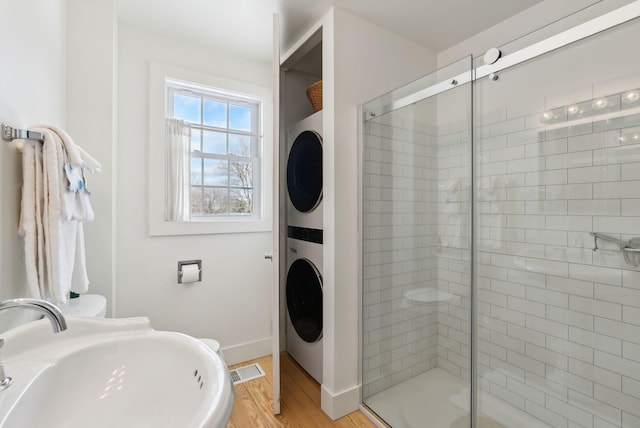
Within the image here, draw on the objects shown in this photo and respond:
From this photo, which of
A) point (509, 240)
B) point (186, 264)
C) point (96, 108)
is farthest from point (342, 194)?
point (96, 108)

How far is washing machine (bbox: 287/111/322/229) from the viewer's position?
78.8 inches

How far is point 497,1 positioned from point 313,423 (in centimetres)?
268

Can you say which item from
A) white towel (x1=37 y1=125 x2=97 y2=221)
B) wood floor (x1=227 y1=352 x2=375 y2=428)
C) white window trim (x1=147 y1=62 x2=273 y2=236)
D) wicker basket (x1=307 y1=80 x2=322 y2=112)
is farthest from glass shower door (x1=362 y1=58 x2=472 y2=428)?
white towel (x1=37 y1=125 x2=97 y2=221)

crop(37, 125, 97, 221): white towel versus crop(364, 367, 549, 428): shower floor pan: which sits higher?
crop(37, 125, 97, 221): white towel

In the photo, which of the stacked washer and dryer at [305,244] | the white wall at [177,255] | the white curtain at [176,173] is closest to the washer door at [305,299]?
the stacked washer and dryer at [305,244]

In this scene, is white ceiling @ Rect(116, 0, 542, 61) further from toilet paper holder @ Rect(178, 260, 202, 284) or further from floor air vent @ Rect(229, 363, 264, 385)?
floor air vent @ Rect(229, 363, 264, 385)

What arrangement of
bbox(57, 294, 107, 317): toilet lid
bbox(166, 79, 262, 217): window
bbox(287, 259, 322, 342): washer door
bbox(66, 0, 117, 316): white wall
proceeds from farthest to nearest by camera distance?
bbox(166, 79, 262, 217): window, bbox(287, 259, 322, 342): washer door, bbox(66, 0, 117, 316): white wall, bbox(57, 294, 107, 317): toilet lid

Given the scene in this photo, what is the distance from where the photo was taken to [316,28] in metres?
1.91

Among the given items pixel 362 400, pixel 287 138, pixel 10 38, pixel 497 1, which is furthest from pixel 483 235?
Answer: pixel 10 38

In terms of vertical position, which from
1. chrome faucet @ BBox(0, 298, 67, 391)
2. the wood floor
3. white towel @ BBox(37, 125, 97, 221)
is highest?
white towel @ BBox(37, 125, 97, 221)

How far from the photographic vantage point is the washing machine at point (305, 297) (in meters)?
2.00

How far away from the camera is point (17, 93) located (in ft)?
3.18

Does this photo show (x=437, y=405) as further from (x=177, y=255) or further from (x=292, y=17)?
(x=292, y=17)

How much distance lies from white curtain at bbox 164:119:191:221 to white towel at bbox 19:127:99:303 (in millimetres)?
1061
